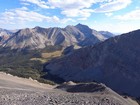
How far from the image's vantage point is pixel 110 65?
138875 mm

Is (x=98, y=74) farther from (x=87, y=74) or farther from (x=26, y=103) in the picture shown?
(x=26, y=103)

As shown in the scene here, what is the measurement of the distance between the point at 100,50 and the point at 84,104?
123 meters

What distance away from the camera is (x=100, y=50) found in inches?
6156

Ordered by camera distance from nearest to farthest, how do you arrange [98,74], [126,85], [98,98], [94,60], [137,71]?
[98,98] < [126,85] < [137,71] < [98,74] < [94,60]

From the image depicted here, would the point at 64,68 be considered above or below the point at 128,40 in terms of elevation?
below

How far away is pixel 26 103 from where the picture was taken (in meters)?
33.3

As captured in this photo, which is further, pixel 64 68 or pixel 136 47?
pixel 64 68

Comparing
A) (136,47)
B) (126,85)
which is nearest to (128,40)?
(136,47)

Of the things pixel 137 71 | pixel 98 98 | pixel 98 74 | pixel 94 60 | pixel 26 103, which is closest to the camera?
pixel 26 103

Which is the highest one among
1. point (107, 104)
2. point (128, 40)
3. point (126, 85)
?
point (128, 40)

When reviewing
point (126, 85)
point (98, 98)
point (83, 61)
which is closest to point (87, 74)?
point (83, 61)

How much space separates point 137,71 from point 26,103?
97.7m

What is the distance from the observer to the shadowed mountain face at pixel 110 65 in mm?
122062

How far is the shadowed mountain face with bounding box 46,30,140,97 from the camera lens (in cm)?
12206
